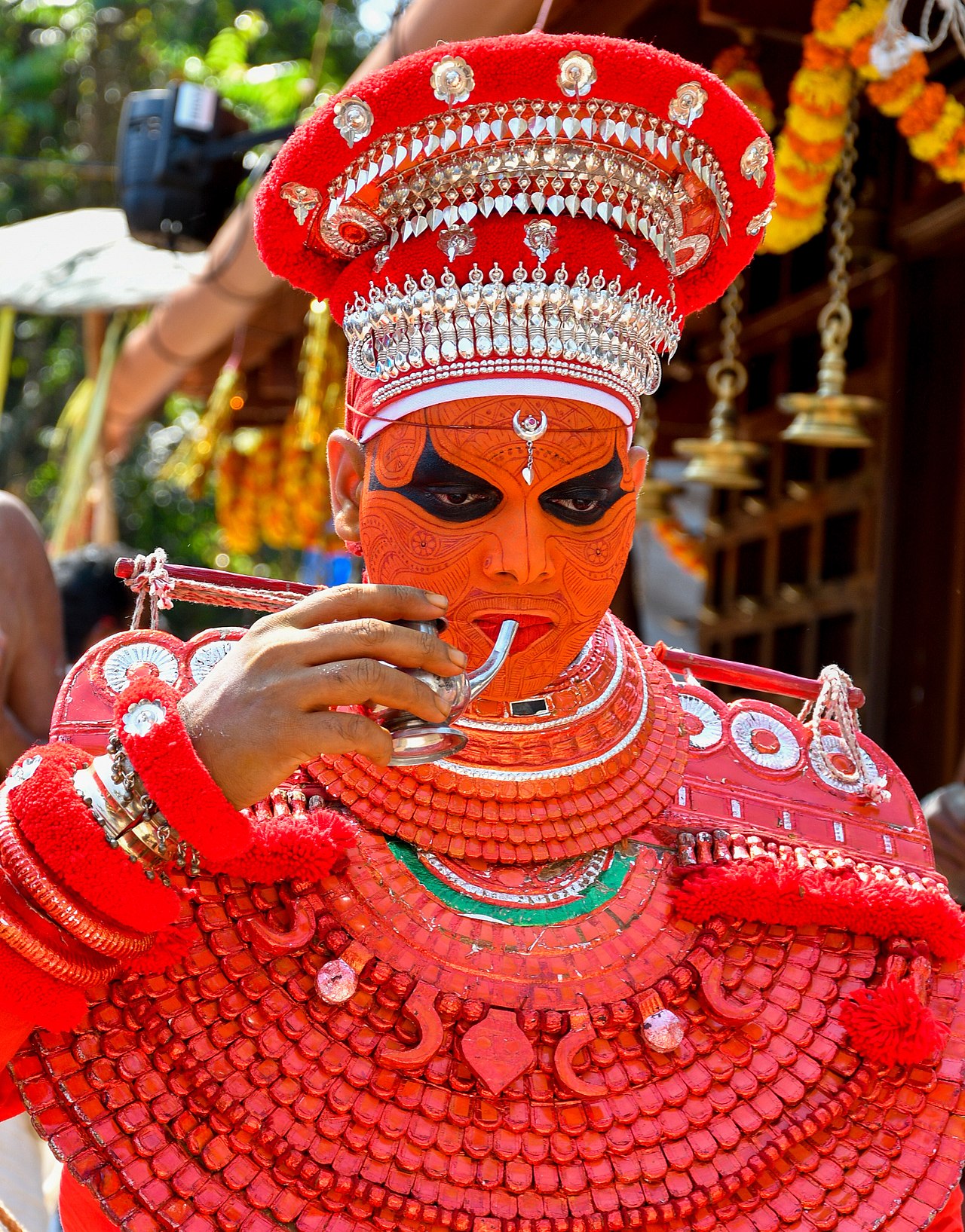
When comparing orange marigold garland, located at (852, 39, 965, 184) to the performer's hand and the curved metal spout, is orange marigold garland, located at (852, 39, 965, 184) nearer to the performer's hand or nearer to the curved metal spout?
the curved metal spout

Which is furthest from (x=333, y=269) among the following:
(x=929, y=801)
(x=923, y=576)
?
(x=923, y=576)

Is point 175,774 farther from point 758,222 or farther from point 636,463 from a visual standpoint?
point 758,222

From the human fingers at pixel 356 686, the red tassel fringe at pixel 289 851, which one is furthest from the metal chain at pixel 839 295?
the human fingers at pixel 356 686

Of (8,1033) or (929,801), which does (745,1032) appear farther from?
(929,801)

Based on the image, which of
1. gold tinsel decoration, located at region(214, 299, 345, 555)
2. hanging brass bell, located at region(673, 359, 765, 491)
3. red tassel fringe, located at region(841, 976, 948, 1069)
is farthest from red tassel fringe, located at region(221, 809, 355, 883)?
gold tinsel decoration, located at region(214, 299, 345, 555)

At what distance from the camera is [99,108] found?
40.9 feet

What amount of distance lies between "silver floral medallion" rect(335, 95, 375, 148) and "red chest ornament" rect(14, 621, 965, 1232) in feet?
2.33

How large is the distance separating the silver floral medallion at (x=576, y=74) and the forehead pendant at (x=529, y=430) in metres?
0.38

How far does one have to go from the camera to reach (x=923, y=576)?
462cm

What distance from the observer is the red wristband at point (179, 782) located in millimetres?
1634

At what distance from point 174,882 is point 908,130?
2.69m

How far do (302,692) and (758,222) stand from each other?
3.08 feet

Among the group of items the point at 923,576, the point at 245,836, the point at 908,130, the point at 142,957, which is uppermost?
the point at 908,130

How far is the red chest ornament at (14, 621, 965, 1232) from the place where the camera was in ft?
5.95
